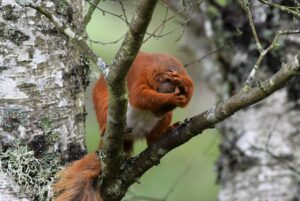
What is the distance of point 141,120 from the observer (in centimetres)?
267

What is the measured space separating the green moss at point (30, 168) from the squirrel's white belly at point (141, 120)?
0.35m

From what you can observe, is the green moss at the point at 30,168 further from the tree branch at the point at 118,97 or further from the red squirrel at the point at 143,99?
the tree branch at the point at 118,97

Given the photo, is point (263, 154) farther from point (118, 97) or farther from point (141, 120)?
point (118, 97)

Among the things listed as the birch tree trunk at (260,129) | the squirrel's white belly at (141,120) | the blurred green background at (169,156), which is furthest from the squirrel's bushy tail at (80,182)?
the blurred green background at (169,156)

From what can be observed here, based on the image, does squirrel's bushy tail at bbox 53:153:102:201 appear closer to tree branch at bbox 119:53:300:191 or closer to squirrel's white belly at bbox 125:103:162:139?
tree branch at bbox 119:53:300:191

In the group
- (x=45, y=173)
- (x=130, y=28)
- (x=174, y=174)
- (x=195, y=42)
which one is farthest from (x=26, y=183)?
(x=174, y=174)

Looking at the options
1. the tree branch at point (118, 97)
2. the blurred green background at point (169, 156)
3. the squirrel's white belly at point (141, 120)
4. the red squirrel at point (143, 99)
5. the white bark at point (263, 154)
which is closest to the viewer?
Answer: the tree branch at point (118, 97)

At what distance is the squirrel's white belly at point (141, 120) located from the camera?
2.62m

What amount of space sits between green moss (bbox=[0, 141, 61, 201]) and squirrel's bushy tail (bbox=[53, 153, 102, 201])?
0.03 metres

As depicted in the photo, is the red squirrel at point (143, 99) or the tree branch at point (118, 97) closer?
the tree branch at point (118, 97)

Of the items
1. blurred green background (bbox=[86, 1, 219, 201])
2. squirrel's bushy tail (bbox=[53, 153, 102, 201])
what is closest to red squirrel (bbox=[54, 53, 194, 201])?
squirrel's bushy tail (bbox=[53, 153, 102, 201])

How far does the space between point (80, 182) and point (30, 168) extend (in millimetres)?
167

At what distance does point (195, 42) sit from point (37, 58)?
1.94 metres

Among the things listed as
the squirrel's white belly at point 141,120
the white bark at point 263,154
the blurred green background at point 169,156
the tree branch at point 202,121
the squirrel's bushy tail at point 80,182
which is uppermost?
the blurred green background at point 169,156
